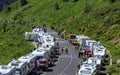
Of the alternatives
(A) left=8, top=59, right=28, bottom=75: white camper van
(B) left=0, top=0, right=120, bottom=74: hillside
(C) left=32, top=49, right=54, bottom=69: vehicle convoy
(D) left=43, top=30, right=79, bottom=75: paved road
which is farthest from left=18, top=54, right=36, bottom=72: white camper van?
(B) left=0, top=0, right=120, bottom=74: hillside

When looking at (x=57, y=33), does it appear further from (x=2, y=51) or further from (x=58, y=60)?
(x=58, y=60)

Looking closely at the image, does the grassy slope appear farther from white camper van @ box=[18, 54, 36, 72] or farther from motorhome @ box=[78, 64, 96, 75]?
motorhome @ box=[78, 64, 96, 75]

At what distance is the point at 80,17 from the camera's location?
5305 inches

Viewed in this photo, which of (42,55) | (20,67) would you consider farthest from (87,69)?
(42,55)

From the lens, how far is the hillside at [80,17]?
10591 cm

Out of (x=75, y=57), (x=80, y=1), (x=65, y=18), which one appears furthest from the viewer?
(x=80, y=1)

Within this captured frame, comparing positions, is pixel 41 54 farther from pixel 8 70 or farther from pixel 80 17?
pixel 80 17

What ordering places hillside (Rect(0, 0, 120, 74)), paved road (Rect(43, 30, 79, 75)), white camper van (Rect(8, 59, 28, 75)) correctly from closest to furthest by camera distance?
white camper van (Rect(8, 59, 28, 75)), paved road (Rect(43, 30, 79, 75)), hillside (Rect(0, 0, 120, 74))

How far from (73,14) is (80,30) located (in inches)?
1121

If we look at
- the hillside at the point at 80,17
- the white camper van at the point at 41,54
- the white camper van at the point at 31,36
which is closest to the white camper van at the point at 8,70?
the white camper van at the point at 41,54

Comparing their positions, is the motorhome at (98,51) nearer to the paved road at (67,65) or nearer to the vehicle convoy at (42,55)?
the paved road at (67,65)

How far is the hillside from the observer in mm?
105913

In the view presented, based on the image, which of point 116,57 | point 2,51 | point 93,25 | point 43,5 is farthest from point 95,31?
point 43,5

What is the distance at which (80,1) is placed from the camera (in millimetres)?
162375
